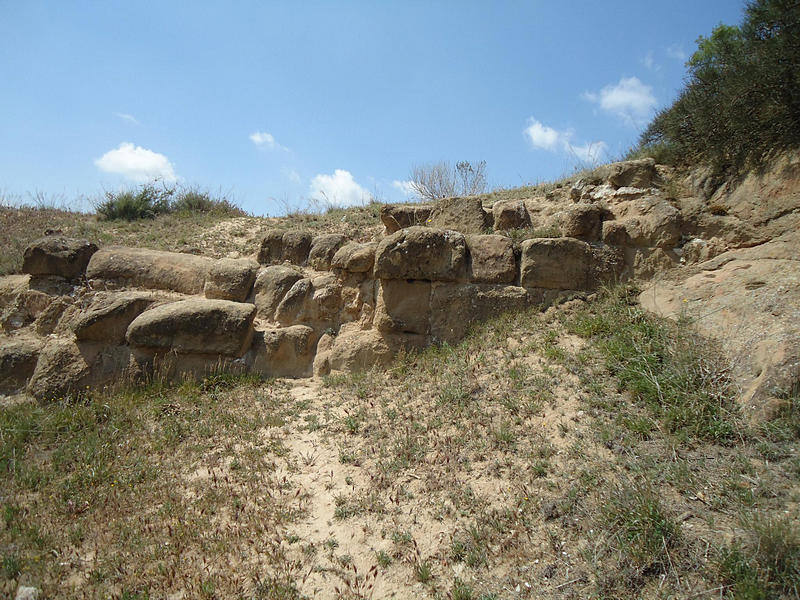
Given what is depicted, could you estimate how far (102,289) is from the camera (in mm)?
7656

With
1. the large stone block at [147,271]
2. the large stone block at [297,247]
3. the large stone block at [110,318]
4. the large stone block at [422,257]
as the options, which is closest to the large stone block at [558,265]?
the large stone block at [422,257]

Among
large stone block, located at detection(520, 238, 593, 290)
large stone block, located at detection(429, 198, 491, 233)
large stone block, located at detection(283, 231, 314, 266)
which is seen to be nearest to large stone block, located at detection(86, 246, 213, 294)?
large stone block, located at detection(283, 231, 314, 266)

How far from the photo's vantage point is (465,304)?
661 cm

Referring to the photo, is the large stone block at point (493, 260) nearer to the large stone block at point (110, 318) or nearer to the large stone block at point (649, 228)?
the large stone block at point (649, 228)

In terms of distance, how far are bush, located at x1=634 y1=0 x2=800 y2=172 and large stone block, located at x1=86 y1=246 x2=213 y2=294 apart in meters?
7.27

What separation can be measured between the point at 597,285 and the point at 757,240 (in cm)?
178

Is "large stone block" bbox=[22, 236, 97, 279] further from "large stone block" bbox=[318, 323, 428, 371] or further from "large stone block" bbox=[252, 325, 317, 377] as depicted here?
"large stone block" bbox=[318, 323, 428, 371]

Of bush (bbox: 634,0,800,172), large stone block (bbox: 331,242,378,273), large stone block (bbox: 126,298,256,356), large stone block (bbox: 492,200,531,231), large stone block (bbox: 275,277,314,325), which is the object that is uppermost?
bush (bbox: 634,0,800,172)

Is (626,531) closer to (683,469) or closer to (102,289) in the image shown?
(683,469)

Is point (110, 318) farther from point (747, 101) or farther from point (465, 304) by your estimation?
point (747, 101)

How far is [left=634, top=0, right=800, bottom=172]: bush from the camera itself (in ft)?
19.8

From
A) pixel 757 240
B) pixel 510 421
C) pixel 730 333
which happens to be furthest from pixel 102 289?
pixel 757 240

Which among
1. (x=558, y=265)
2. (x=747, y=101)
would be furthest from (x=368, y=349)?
(x=747, y=101)

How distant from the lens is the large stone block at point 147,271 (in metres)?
7.71
